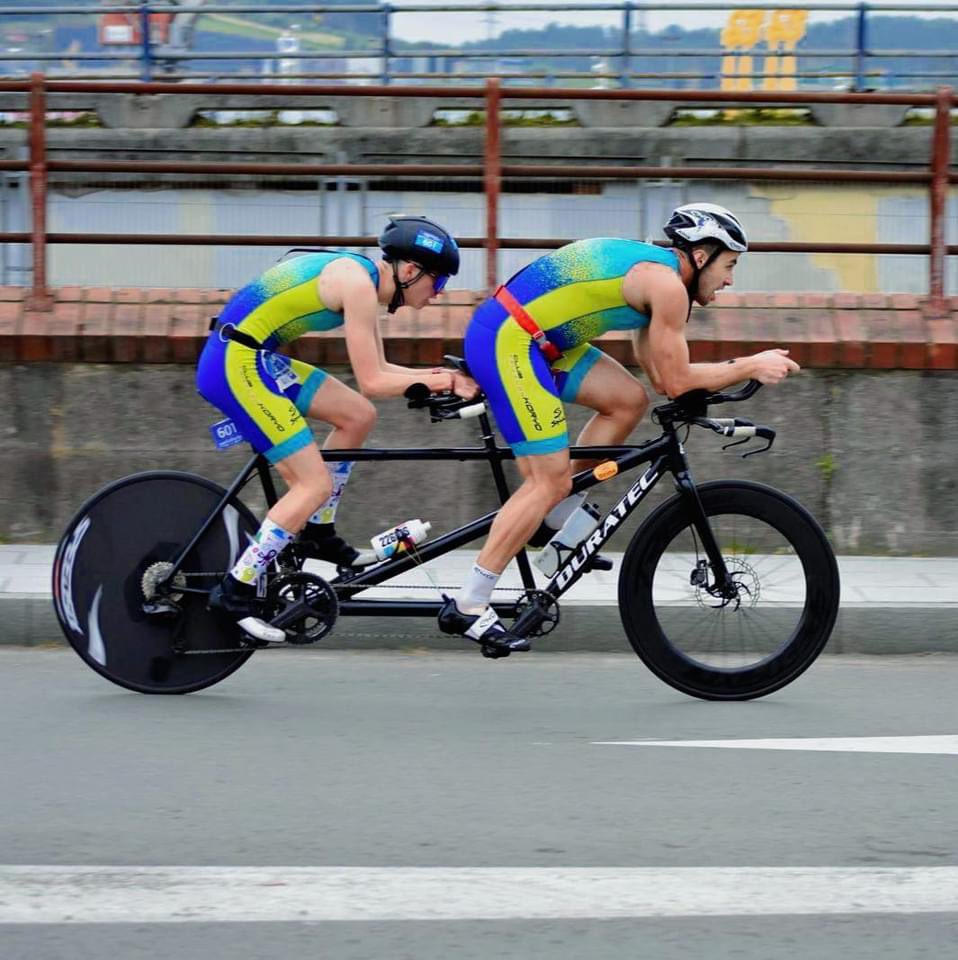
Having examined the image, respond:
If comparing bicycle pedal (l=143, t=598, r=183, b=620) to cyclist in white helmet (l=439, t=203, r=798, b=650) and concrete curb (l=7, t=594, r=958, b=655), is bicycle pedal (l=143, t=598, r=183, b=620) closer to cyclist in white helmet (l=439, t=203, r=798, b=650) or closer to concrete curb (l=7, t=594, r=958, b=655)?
cyclist in white helmet (l=439, t=203, r=798, b=650)

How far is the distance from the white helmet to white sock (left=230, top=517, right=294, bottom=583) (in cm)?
170

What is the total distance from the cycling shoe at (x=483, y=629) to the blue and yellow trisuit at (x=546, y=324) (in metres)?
0.60

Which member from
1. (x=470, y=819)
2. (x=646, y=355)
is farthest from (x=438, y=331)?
(x=470, y=819)

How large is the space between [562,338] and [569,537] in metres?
0.71

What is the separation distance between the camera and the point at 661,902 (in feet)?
14.2

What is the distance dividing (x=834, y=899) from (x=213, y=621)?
2.82 metres

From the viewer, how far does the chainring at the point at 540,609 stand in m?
6.34

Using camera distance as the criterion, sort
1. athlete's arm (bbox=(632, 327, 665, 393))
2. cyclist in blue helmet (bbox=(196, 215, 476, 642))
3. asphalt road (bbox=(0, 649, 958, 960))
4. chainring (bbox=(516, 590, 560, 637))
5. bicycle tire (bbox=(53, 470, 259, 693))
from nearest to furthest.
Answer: asphalt road (bbox=(0, 649, 958, 960)) < cyclist in blue helmet (bbox=(196, 215, 476, 642)) < athlete's arm (bbox=(632, 327, 665, 393)) < chainring (bbox=(516, 590, 560, 637)) < bicycle tire (bbox=(53, 470, 259, 693))

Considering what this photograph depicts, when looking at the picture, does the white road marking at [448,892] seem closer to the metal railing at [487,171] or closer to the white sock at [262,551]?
the white sock at [262,551]

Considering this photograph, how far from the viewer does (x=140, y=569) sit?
6.46 m

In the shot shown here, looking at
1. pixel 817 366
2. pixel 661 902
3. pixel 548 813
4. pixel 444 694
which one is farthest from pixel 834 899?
pixel 817 366

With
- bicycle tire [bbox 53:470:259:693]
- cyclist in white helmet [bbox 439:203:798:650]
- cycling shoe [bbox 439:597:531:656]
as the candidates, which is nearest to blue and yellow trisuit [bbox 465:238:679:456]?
cyclist in white helmet [bbox 439:203:798:650]

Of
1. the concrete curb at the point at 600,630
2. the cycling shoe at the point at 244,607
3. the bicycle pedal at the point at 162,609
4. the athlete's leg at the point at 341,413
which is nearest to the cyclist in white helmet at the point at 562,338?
the athlete's leg at the point at 341,413

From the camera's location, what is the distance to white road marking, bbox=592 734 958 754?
5836 millimetres
